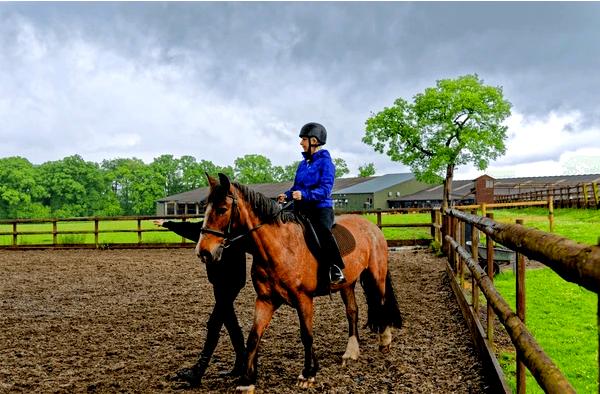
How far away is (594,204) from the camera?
24109mm

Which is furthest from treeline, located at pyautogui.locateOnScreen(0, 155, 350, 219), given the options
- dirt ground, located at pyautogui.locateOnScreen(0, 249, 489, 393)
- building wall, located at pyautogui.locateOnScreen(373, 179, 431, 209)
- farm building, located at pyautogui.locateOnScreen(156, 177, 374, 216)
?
dirt ground, located at pyautogui.locateOnScreen(0, 249, 489, 393)

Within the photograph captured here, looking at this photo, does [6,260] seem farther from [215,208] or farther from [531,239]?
[531,239]

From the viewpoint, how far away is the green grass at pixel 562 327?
4421 mm

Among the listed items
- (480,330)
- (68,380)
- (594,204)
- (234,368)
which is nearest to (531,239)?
(480,330)

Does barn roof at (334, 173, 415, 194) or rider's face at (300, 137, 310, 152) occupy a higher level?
barn roof at (334, 173, 415, 194)

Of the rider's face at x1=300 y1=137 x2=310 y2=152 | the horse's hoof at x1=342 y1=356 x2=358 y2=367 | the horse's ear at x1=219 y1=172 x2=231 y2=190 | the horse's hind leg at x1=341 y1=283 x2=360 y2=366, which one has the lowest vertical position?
the horse's hoof at x1=342 y1=356 x2=358 y2=367

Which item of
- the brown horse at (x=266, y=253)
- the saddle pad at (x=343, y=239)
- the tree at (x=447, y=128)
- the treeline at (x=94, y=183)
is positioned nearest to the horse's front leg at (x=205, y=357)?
the brown horse at (x=266, y=253)

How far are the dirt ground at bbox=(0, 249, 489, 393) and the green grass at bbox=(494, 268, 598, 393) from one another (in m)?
0.75

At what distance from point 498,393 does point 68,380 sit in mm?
3810

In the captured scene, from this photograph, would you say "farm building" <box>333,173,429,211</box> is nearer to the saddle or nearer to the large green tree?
the large green tree

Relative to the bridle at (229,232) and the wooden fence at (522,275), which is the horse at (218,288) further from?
the wooden fence at (522,275)

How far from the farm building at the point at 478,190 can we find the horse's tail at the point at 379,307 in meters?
43.3

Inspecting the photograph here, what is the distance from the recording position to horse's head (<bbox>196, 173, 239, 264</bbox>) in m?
3.85

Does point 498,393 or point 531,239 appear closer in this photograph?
point 531,239
